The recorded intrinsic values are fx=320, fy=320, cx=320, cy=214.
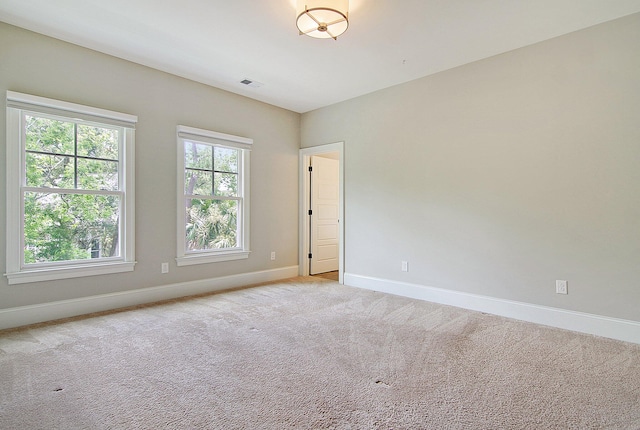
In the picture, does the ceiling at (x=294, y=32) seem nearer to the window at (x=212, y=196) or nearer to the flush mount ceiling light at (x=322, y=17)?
the flush mount ceiling light at (x=322, y=17)

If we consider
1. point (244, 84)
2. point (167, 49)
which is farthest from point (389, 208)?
point (167, 49)

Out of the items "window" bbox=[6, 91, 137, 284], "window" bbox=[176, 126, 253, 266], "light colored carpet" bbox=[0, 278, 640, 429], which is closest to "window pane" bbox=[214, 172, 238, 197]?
"window" bbox=[176, 126, 253, 266]

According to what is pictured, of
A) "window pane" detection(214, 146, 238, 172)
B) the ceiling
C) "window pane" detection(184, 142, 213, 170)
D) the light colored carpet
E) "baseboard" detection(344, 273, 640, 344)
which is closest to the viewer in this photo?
the light colored carpet

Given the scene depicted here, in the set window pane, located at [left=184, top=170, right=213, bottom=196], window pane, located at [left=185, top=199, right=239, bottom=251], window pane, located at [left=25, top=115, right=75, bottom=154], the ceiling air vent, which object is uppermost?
the ceiling air vent

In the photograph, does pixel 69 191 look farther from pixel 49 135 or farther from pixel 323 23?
pixel 323 23

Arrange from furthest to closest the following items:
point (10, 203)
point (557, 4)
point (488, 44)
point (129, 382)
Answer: point (488, 44) → point (10, 203) → point (557, 4) → point (129, 382)

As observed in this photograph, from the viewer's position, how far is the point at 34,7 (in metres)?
2.68

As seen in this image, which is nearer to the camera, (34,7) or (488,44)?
(34,7)

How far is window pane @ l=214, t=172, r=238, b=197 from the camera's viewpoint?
448 centimetres

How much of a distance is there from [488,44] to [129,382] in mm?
4146

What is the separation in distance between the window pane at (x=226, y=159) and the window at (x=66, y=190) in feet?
3.64

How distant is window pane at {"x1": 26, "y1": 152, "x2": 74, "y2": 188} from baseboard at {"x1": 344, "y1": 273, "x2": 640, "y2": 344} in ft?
12.3

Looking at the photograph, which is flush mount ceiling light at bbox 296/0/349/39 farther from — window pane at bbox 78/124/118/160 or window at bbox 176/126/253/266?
window pane at bbox 78/124/118/160

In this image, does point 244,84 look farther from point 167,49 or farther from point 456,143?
point 456,143
